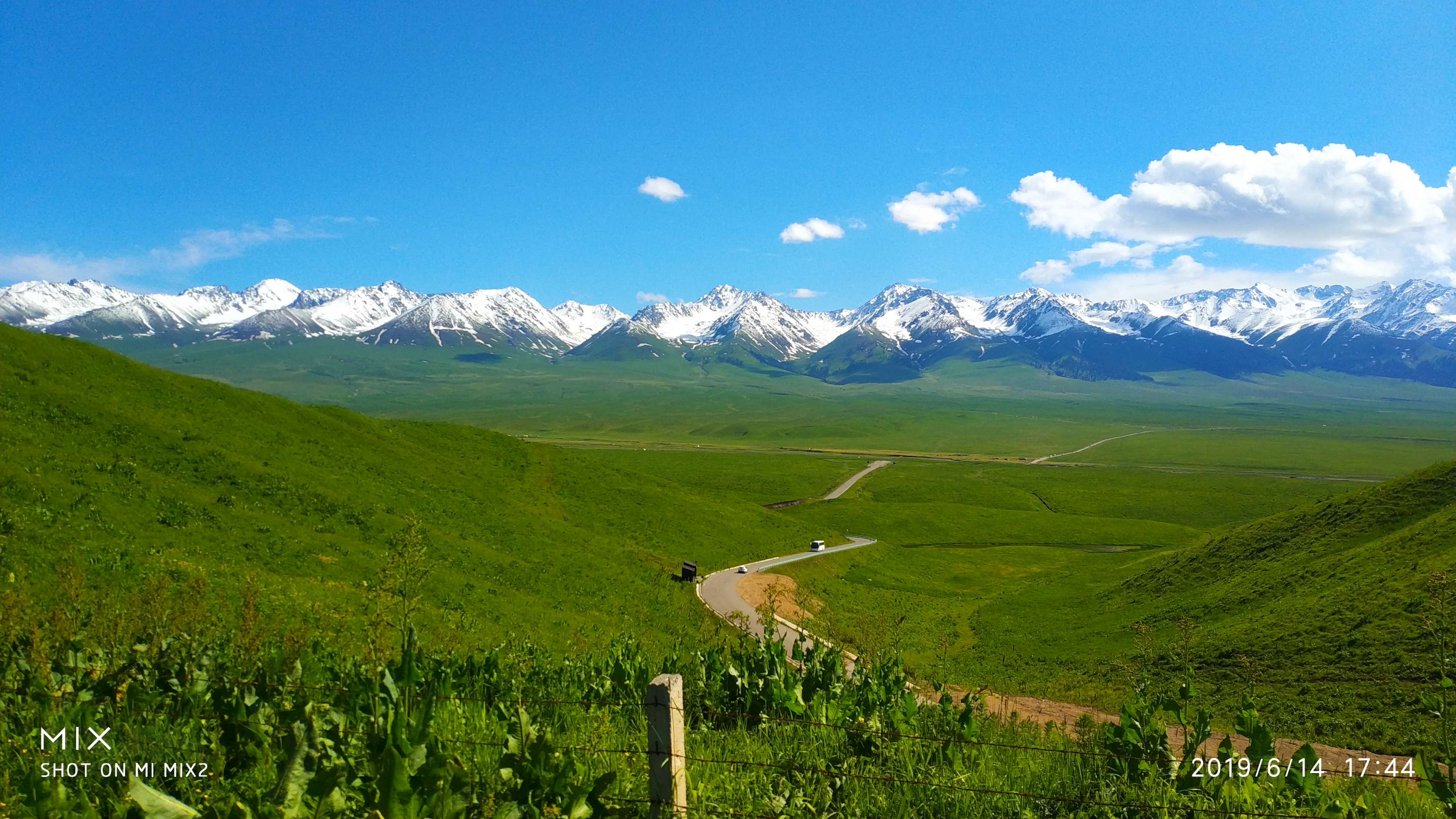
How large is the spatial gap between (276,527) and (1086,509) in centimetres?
12846

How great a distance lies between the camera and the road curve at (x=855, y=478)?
12888cm

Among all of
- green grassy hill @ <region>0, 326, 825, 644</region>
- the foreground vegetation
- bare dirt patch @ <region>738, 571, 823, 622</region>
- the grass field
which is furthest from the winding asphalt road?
the foreground vegetation

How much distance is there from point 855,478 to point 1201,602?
104m

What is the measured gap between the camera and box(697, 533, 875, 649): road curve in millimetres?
41656

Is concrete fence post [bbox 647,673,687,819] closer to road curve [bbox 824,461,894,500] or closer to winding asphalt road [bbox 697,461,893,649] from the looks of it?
winding asphalt road [bbox 697,461,893,649]

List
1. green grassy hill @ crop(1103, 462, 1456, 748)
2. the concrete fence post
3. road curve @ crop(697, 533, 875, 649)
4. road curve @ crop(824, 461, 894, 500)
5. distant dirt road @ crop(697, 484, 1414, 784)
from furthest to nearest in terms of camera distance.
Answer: road curve @ crop(824, 461, 894, 500)
road curve @ crop(697, 533, 875, 649)
green grassy hill @ crop(1103, 462, 1456, 748)
distant dirt road @ crop(697, 484, 1414, 784)
the concrete fence post

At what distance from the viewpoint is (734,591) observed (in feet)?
173

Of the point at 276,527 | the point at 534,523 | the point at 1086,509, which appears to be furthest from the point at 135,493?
the point at 1086,509

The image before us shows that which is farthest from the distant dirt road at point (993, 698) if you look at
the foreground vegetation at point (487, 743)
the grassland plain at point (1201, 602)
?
the grassland plain at point (1201, 602)

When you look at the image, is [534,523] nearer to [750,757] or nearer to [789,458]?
[750,757]

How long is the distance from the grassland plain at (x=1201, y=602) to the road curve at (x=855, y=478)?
25952mm

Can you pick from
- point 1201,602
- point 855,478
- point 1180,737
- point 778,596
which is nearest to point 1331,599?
point 1201,602

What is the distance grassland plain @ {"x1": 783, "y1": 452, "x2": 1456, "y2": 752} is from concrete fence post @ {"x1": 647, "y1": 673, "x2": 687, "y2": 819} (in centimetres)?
577

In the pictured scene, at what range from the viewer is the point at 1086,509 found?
12488 centimetres
